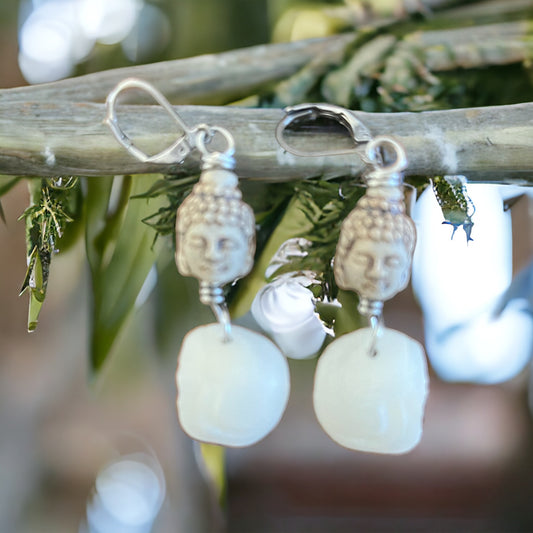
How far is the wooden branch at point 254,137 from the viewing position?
0.22m

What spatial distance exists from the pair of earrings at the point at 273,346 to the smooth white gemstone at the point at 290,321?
13 cm

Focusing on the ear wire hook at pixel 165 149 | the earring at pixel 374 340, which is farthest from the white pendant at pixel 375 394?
the ear wire hook at pixel 165 149

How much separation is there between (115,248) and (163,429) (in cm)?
28

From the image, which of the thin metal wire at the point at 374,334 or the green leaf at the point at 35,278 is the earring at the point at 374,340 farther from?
the green leaf at the point at 35,278

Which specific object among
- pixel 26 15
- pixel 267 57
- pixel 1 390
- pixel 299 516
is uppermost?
pixel 26 15

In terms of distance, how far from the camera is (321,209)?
0.89ft

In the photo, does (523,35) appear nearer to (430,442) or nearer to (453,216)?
(453,216)

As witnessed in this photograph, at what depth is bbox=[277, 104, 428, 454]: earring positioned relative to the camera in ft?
0.64

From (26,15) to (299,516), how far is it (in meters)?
0.56

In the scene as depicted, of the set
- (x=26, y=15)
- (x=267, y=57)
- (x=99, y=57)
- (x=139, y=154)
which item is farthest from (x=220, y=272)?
(x=26, y=15)

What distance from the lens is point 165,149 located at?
8.7 inches

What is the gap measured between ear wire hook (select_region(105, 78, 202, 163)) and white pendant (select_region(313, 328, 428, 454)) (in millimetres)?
103

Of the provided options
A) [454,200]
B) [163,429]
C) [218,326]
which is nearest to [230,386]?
[218,326]

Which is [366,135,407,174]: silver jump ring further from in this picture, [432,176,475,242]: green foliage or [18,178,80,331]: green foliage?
[18,178,80,331]: green foliage
